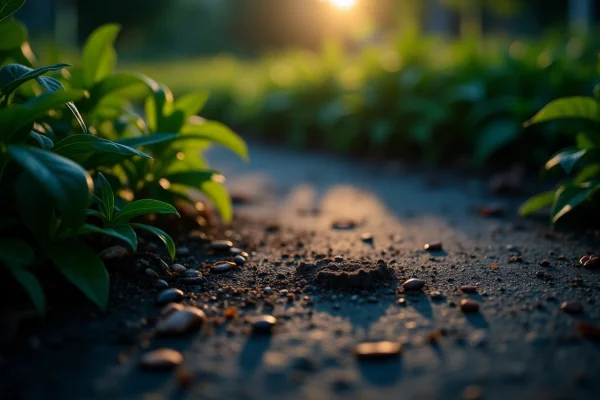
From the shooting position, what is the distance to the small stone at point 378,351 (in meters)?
1.66

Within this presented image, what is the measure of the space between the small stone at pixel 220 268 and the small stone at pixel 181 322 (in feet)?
1.59

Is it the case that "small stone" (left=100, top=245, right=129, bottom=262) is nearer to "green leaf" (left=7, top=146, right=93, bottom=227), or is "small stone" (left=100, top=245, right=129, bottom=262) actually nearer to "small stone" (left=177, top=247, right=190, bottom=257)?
"small stone" (left=177, top=247, right=190, bottom=257)

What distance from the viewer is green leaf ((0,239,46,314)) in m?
1.71

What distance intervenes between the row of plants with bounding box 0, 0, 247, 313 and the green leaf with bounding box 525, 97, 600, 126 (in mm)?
1340

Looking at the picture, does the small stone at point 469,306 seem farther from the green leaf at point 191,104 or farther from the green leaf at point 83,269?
the green leaf at point 191,104

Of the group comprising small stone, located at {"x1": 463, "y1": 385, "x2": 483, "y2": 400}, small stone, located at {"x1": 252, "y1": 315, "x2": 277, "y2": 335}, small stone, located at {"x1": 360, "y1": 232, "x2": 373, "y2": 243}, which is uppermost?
small stone, located at {"x1": 360, "y1": 232, "x2": 373, "y2": 243}

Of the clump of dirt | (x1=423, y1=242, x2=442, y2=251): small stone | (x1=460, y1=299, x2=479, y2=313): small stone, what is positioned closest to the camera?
(x1=460, y1=299, x2=479, y2=313): small stone

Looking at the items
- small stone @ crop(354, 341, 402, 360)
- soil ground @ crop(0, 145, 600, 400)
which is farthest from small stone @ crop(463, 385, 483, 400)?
small stone @ crop(354, 341, 402, 360)

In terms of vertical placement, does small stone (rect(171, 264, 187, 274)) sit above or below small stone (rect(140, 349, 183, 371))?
above

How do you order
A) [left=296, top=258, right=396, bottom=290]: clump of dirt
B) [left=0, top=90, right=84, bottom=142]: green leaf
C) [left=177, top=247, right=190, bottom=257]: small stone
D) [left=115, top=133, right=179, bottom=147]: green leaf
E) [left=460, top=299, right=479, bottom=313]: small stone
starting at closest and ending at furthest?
1. [left=0, top=90, right=84, bottom=142]: green leaf
2. [left=460, top=299, right=479, bottom=313]: small stone
3. [left=296, top=258, right=396, bottom=290]: clump of dirt
4. [left=115, top=133, right=179, bottom=147]: green leaf
5. [left=177, top=247, right=190, bottom=257]: small stone

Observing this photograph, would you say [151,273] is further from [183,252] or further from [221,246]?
[221,246]

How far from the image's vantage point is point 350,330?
72.7 inches

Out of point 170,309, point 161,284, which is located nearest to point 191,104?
point 161,284

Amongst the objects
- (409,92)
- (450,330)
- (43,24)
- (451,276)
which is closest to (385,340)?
(450,330)
